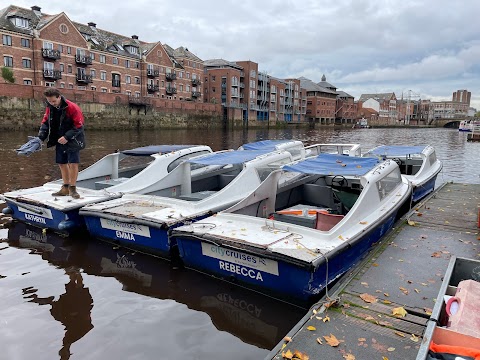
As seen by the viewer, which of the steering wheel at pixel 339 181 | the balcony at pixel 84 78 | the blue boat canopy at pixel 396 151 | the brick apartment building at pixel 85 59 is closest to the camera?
the steering wheel at pixel 339 181

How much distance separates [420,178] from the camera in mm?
12203

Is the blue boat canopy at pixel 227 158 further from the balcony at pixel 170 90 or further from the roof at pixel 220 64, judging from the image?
the roof at pixel 220 64

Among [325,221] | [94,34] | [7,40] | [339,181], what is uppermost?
[94,34]

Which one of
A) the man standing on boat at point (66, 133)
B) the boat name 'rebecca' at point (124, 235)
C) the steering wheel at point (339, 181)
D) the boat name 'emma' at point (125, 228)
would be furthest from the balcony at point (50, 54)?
the steering wheel at point (339, 181)

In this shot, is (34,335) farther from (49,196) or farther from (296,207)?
(296,207)

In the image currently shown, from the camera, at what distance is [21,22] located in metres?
47.3

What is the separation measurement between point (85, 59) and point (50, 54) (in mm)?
5326

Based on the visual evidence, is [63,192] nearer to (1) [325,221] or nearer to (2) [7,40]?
(1) [325,221]

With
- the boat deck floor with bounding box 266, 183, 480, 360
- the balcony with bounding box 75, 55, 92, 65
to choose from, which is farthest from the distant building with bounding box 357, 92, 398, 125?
the boat deck floor with bounding box 266, 183, 480, 360

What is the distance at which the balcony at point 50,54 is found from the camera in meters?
48.4

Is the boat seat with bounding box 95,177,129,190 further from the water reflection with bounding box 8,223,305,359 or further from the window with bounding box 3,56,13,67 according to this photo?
the window with bounding box 3,56,13,67

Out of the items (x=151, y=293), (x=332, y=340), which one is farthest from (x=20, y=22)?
(x=332, y=340)

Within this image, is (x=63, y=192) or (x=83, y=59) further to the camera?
(x=83, y=59)

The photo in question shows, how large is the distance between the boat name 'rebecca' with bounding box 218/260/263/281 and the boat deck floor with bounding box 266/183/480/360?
101 centimetres
